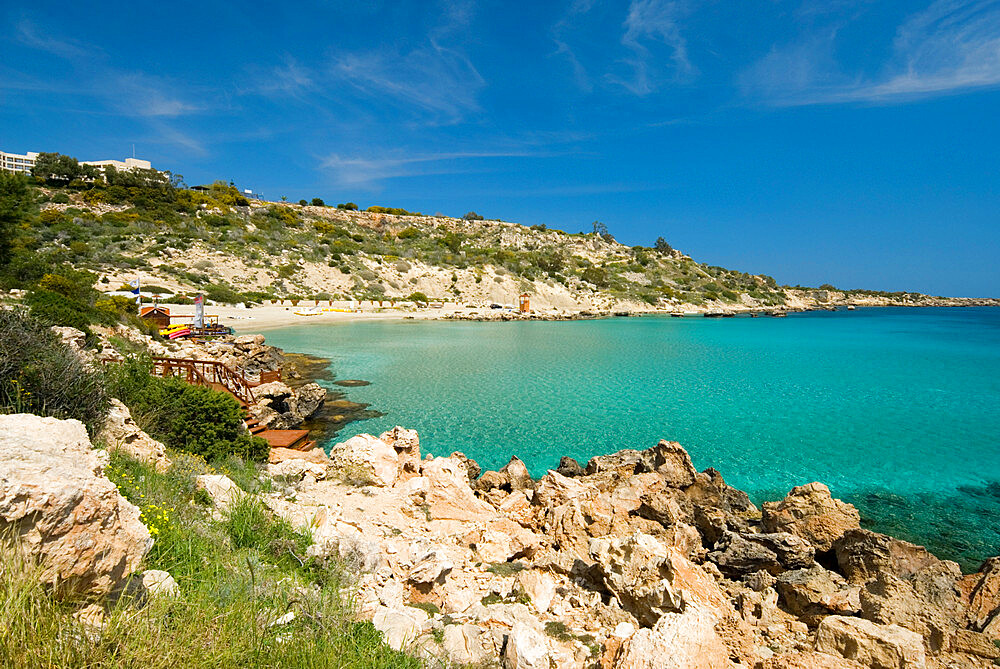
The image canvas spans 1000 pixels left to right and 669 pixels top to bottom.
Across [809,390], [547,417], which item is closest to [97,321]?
[547,417]

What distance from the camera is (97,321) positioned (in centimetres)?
1611

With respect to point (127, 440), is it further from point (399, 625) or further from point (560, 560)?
point (560, 560)

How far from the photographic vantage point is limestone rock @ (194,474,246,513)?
18.1ft

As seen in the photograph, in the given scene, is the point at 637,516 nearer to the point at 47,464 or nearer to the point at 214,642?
the point at 214,642

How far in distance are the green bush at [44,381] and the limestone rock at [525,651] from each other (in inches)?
234

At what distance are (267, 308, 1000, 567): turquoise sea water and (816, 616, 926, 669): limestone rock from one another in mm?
5264

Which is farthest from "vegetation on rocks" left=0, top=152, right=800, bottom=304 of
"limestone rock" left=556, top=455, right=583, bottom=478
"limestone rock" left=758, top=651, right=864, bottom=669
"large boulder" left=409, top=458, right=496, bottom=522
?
"limestone rock" left=758, top=651, right=864, bottom=669

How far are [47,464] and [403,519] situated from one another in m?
4.45

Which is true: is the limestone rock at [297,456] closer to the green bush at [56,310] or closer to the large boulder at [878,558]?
the green bush at [56,310]

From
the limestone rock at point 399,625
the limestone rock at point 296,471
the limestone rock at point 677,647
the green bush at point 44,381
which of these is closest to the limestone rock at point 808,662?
the limestone rock at point 677,647

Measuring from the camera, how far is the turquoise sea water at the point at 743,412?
1054cm

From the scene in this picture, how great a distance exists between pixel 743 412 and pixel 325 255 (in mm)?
56838

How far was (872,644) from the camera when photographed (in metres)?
4.06

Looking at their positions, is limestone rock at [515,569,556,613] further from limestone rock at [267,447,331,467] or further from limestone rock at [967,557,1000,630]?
limestone rock at [967,557,1000,630]
